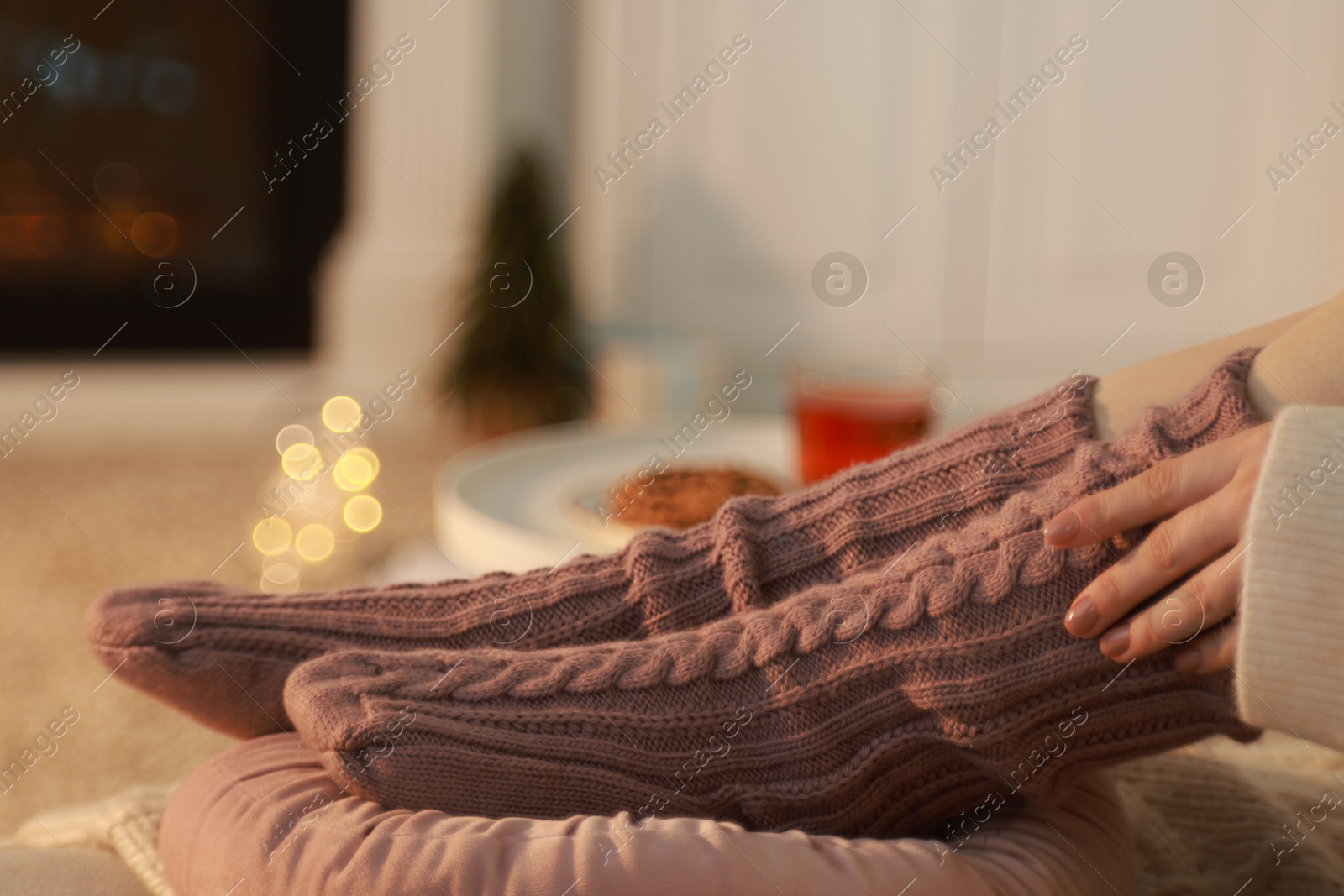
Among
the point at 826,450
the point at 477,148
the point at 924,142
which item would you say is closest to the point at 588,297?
the point at 477,148

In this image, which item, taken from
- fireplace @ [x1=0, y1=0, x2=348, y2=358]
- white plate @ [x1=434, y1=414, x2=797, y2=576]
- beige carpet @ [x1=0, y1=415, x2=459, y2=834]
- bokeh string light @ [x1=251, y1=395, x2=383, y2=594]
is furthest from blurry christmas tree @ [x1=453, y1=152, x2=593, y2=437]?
white plate @ [x1=434, y1=414, x2=797, y2=576]

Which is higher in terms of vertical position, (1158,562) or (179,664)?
(179,664)

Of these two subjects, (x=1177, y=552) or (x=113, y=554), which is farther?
(x=113, y=554)

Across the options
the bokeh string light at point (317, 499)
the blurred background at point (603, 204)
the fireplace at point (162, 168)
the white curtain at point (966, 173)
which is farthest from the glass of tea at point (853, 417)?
the fireplace at point (162, 168)

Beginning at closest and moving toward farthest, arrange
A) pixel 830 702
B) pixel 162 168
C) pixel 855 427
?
pixel 830 702
pixel 855 427
pixel 162 168

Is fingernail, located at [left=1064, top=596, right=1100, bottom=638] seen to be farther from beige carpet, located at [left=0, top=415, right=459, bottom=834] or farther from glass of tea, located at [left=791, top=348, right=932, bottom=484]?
beige carpet, located at [left=0, top=415, right=459, bottom=834]

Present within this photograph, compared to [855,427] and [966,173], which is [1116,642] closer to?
[855,427]

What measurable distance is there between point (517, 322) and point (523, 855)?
1.93m

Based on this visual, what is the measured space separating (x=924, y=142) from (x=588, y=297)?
913 millimetres

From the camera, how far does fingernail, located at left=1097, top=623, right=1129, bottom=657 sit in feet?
1.73

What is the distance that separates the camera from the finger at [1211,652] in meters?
0.52

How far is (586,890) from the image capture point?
1.54ft

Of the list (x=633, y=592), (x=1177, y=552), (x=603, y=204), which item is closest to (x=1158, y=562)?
(x=1177, y=552)

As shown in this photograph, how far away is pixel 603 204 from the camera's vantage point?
2801 millimetres
